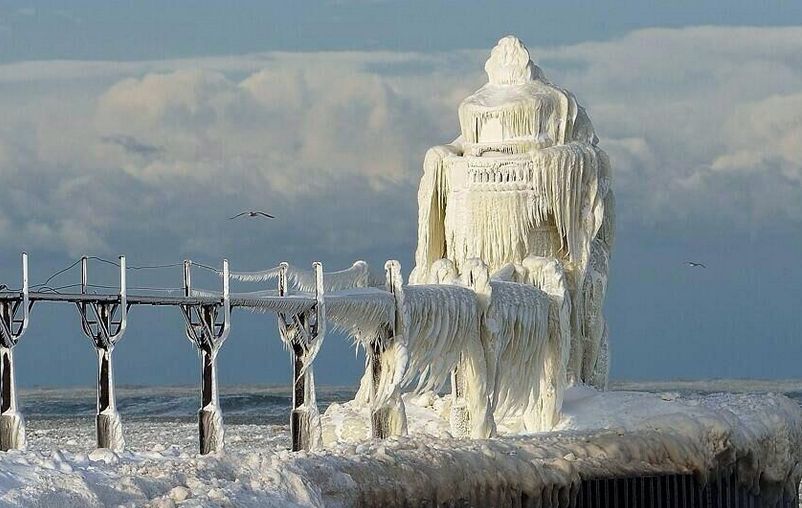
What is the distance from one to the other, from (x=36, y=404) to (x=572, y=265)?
1445 inches

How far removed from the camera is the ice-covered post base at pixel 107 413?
2252 cm

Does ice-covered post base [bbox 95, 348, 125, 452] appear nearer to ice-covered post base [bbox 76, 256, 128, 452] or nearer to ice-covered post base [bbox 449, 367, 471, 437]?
ice-covered post base [bbox 76, 256, 128, 452]

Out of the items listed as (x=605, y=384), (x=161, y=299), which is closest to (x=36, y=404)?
(x=605, y=384)

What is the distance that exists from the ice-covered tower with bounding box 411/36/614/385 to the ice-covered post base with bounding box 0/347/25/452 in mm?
12077

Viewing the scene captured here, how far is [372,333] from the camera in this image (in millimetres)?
26953

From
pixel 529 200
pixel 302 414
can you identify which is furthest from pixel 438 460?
pixel 529 200

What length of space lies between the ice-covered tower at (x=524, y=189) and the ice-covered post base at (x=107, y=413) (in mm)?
10831

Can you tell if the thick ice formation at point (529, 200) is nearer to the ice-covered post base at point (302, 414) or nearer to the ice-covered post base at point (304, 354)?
the ice-covered post base at point (304, 354)

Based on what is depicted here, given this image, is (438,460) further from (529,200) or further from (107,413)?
(529,200)

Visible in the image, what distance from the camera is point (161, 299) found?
23.0m

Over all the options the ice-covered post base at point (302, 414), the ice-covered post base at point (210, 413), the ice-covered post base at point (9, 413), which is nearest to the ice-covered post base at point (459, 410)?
the ice-covered post base at point (302, 414)

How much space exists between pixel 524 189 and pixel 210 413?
407 inches

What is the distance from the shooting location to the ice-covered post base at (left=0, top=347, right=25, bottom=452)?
70.8ft

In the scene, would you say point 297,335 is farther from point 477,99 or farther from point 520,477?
point 477,99
